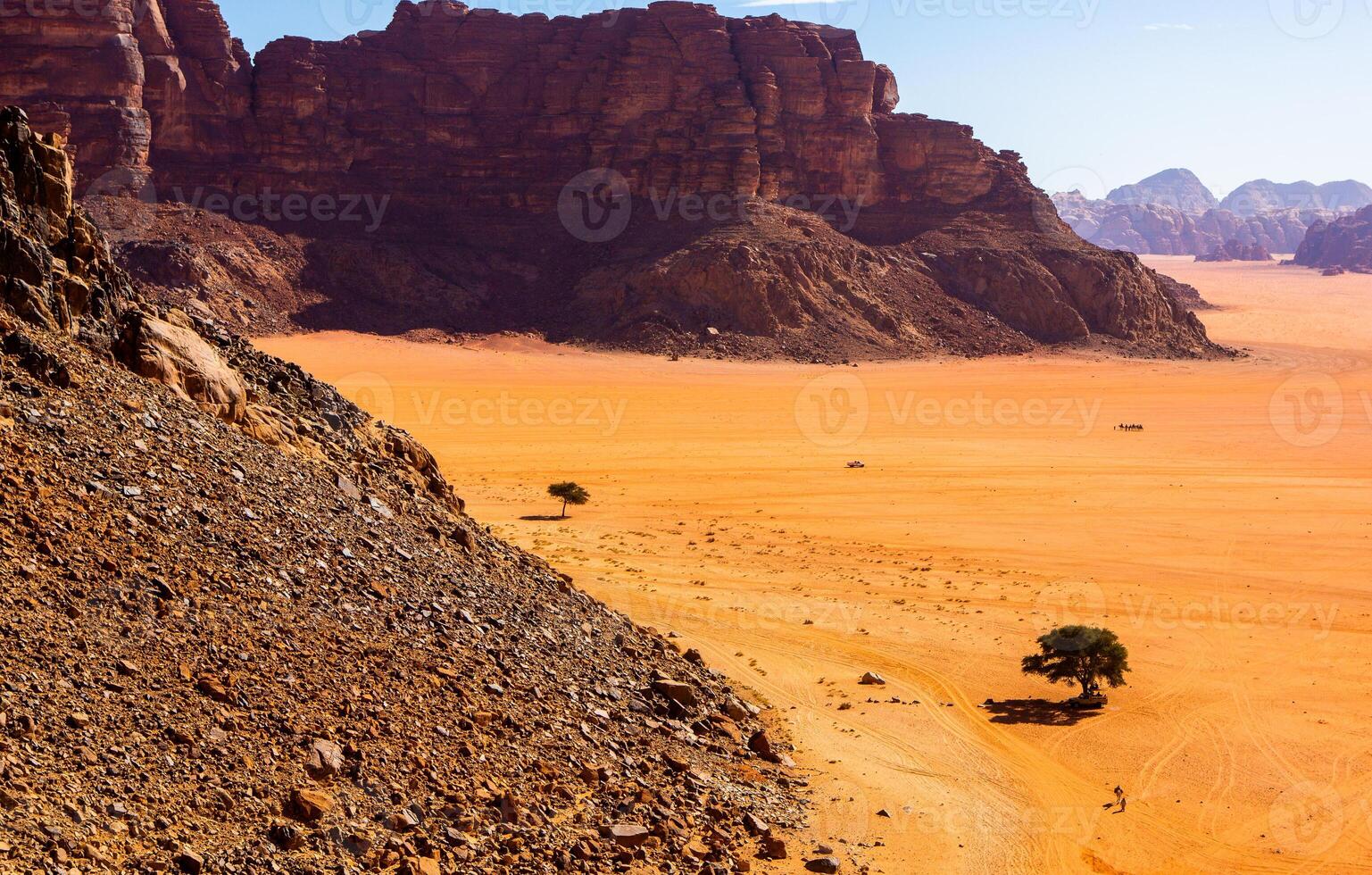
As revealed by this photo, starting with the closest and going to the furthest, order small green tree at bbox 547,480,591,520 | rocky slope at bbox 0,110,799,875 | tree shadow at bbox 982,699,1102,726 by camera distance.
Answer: rocky slope at bbox 0,110,799,875 → tree shadow at bbox 982,699,1102,726 → small green tree at bbox 547,480,591,520

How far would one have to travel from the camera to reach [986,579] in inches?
1030

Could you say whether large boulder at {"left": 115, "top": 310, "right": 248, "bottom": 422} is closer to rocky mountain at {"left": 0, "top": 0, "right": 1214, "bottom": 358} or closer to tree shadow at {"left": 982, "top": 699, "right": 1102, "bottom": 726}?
tree shadow at {"left": 982, "top": 699, "right": 1102, "bottom": 726}

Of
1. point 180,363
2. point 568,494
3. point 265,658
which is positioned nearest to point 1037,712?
point 265,658

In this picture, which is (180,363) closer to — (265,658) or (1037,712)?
(265,658)

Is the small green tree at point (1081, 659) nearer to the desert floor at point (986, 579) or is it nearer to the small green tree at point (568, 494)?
the desert floor at point (986, 579)

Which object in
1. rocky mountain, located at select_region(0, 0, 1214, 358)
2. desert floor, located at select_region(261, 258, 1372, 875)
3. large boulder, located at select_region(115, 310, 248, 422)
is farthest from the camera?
rocky mountain, located at select_region(0, 0, 1214, 358)

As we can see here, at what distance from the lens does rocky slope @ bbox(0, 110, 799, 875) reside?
9.11 m

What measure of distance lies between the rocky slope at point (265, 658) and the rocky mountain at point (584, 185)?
6035cm

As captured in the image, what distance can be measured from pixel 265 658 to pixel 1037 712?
38.9 feet

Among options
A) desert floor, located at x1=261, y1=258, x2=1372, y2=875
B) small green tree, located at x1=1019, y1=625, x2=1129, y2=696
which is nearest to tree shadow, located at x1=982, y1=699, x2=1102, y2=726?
desert floor, located at x1=261, y1=258, x2=1372, y2=875

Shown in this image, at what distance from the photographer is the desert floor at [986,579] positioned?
14414 mm

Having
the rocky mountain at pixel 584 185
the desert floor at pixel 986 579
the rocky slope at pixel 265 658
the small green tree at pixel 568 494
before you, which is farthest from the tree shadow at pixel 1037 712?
the rocky mountain at pixel 584 185

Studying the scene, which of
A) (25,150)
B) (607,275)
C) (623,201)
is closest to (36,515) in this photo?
(25,150)

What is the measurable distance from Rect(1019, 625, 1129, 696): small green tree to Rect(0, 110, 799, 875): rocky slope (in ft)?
19.0
